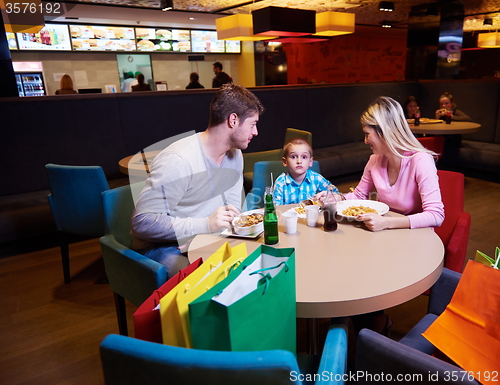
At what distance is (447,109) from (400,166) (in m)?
4.17

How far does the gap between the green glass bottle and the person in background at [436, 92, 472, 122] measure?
4.78 m

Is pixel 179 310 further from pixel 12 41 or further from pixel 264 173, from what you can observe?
pixel 12 41

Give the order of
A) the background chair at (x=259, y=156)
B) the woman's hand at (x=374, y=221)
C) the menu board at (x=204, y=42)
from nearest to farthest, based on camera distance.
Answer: the woman's hand at (x=374, y=221) → the background chair at (x=259, y=156) → the menu board at (x=204, y=42)

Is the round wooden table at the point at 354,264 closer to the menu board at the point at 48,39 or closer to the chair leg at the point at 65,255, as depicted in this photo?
the chair leg at the point at 65,255

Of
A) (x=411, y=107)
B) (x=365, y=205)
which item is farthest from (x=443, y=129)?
(x=365, y=205)

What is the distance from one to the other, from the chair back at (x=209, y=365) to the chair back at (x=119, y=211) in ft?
4.06

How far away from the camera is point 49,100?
12.5 feet

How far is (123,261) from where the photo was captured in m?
1.74

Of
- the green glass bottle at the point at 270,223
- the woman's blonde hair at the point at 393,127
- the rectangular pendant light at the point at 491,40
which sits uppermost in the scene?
the rectangular pendant light at the point at 491,40

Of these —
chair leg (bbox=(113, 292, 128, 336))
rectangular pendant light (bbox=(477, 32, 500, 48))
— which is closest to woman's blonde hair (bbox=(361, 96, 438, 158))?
chair leg (bbox=(113, 292, 128, 336))

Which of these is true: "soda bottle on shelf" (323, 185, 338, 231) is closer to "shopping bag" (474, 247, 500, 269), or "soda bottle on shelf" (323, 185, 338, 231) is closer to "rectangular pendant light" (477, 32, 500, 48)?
"shopping bag" (474, 247, 500, 269)

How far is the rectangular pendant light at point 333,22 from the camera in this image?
661cm

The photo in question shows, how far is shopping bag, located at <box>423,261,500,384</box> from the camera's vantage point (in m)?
1.07

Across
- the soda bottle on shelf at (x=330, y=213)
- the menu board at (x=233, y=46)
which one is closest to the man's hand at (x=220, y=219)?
the soda bottle on shelf at (x=330, y=213)
